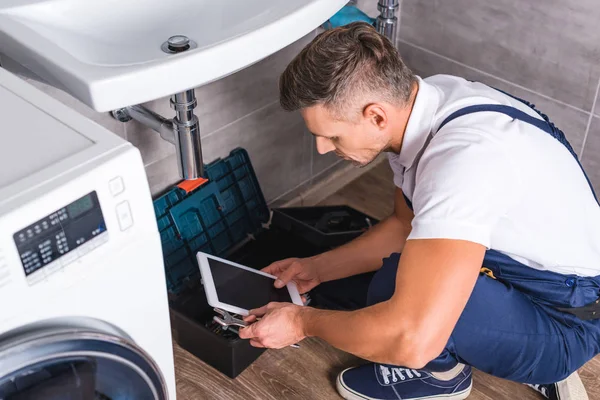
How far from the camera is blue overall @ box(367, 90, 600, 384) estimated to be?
1344 millimetres

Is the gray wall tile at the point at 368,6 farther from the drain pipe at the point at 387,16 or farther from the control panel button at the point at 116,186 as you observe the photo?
the control panel button at the point at 116,186

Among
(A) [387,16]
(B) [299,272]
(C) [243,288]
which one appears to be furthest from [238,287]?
(A) [387,16]

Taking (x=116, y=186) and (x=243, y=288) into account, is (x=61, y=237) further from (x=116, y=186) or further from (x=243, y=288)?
(x=243, y=288)

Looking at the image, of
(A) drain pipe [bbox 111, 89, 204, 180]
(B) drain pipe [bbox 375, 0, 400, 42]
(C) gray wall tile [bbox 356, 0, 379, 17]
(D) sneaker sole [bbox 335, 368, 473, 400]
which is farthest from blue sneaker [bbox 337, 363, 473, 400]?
(C) gray wall tile [bbox 356, 0, 379, 17]

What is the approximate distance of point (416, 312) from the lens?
113 cm

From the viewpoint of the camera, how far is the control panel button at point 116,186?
2.94ft

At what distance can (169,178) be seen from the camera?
1750mm

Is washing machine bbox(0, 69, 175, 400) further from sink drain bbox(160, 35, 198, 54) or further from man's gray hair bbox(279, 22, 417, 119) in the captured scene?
man's gray hair bbox(279, 22, 417, 119)

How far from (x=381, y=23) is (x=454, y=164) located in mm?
762

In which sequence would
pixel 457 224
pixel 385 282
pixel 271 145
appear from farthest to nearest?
pixel 271 145 → pixel 385 282 → pixel 457 224

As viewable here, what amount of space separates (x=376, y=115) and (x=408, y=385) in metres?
0.65

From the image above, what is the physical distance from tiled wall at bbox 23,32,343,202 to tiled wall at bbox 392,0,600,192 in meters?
0.39

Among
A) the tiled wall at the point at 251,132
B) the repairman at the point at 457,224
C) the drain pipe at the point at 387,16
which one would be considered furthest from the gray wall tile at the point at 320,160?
the repairman at the point at 457,224

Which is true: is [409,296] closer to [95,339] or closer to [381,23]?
[95,339]
